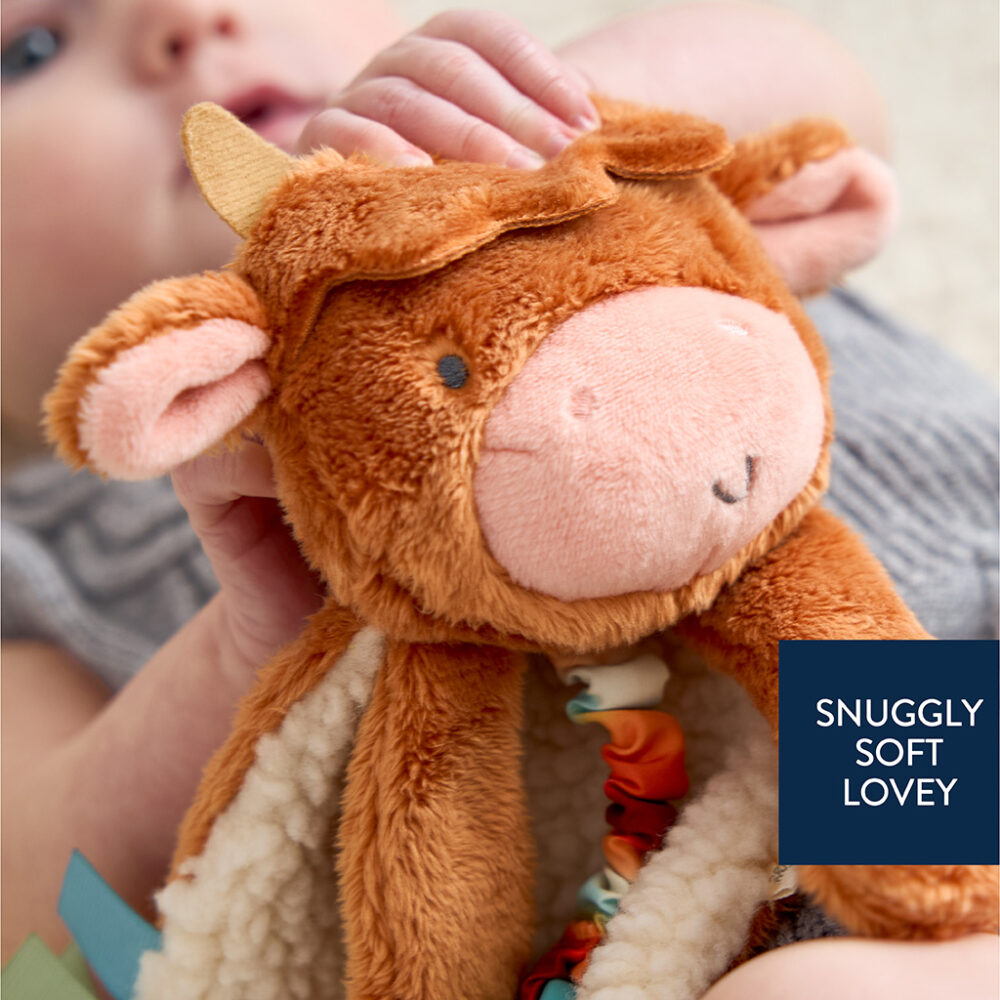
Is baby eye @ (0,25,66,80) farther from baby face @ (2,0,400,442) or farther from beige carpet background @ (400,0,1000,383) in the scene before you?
beige carpet background @ (400,0,1000,383)

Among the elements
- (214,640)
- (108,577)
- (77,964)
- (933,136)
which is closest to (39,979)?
(77,964)

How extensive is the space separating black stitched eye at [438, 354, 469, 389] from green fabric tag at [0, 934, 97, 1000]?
0.31 m

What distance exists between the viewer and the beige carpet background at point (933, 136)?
0.84 meters

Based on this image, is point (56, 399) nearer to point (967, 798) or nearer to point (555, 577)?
point (555, 577)

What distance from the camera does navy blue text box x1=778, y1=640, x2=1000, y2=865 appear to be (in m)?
0.28

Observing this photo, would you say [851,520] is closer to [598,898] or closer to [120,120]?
[598,898]

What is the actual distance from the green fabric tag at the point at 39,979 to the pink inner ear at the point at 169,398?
0.26 meters

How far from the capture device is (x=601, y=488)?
26 cm

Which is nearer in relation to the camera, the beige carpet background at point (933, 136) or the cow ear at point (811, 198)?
the cow ear at point (811, 198)

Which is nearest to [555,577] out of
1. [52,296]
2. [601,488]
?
[601,488]

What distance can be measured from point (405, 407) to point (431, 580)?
0.05 metres

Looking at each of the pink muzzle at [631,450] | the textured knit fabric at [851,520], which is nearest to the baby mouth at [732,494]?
the pink muzzle at [631,450]

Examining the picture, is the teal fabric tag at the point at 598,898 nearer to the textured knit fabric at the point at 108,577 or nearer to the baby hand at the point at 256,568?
the baby hand at the point at 256,568

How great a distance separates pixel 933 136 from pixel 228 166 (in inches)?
33.0
